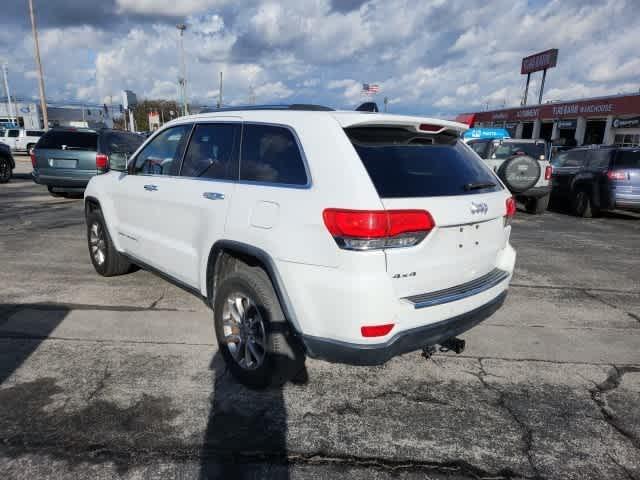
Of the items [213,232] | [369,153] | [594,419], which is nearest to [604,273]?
[594,419]

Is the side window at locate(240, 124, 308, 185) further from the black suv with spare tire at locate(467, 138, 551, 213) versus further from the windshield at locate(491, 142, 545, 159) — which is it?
the windshield at locate(491, 142, 545, 159)

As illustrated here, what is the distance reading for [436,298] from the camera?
2.60 meters

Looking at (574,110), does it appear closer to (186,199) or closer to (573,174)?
(573,174)

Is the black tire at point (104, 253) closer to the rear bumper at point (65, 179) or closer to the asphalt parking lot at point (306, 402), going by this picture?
the asphalt parking lot at point (306, 402)

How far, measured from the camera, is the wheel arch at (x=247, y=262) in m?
2.61

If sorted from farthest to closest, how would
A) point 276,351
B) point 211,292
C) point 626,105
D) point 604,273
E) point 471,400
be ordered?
point 626,105, point 604,273, point 211,292, point 471,400, point 276,351

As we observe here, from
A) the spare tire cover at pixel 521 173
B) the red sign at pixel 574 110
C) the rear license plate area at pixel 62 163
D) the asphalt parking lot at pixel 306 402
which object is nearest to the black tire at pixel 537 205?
the spare tire cover at pixel 521 173

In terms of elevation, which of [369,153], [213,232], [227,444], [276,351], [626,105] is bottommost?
[227,444]

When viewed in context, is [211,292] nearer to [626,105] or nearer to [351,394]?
[351,394]

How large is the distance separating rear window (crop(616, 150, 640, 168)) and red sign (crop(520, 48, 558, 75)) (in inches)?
1613

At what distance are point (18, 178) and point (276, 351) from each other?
17.4m

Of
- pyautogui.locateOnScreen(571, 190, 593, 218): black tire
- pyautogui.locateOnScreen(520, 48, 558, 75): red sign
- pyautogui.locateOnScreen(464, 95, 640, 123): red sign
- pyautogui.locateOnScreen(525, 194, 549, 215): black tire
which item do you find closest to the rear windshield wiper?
pyautogui.locateOnScreen(525, 194, 549, 215): black tire

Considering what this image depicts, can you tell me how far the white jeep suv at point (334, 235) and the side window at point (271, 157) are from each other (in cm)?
1

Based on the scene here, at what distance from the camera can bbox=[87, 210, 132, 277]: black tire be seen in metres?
4.94
